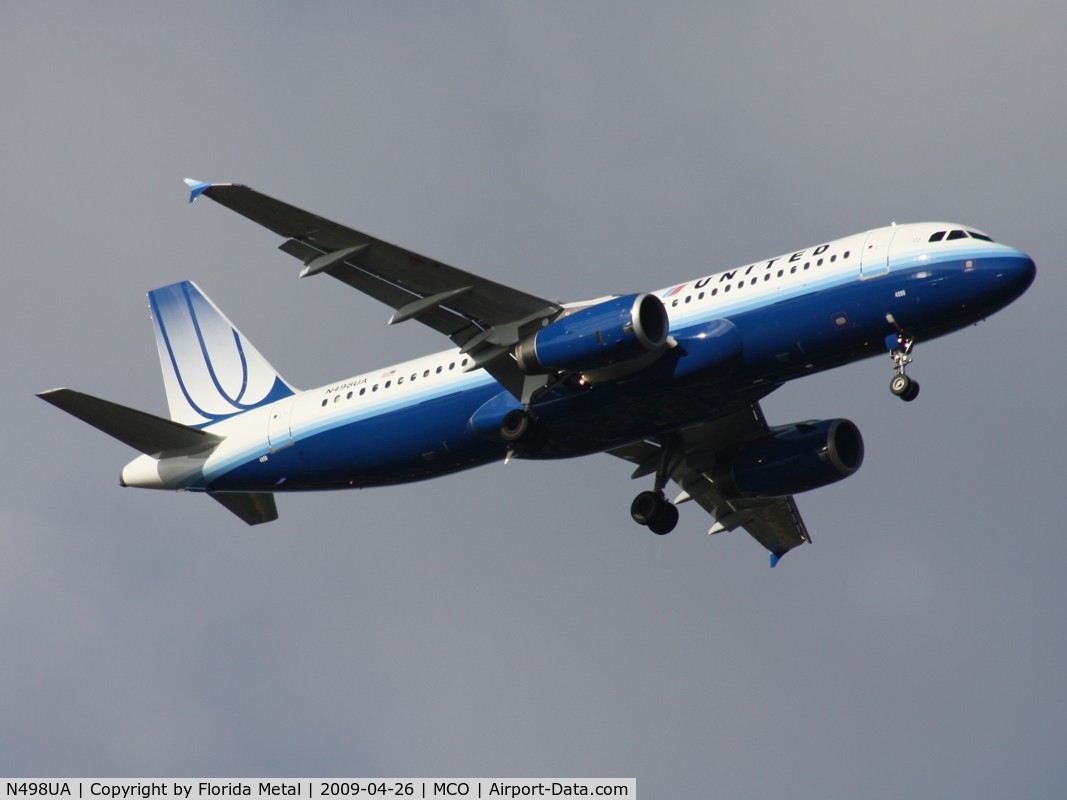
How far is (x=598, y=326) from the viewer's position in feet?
142

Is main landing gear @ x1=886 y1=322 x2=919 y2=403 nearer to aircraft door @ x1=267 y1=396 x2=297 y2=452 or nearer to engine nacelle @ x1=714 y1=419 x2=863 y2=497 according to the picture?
engine nacelle @ x1=714 y1=419 x2=863 y2=497

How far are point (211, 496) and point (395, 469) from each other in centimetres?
680

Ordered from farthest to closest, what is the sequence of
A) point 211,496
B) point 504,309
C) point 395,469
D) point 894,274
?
point 211,496, point 395,469, point 504,309, point 894,274

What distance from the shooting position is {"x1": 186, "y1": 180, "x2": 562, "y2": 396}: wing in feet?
140

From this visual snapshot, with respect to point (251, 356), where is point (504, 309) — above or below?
below

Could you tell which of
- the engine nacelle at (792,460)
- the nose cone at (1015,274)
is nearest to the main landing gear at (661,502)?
the engine nacelle at (792,460)

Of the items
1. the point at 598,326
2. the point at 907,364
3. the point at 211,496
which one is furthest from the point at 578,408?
the point at 211,496

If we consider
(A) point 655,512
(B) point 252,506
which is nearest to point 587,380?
(A) point 655,512

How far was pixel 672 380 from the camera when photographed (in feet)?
144

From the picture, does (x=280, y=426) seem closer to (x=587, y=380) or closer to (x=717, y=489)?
(x=587, y=380)

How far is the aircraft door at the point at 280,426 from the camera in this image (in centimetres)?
5022

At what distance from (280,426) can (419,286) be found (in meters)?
8.02

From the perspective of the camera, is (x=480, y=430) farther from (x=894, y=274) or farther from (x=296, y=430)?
(x=894, y=274)

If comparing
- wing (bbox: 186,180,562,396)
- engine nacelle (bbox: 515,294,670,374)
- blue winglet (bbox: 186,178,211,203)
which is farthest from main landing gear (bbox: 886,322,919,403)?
blue winglet (bbox: 186,178,211,203)
